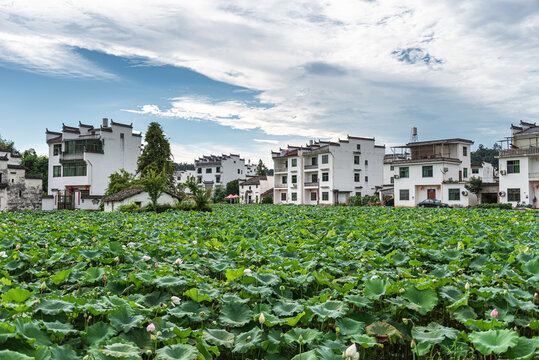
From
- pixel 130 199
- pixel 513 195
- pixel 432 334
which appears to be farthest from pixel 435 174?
pixel 432 334

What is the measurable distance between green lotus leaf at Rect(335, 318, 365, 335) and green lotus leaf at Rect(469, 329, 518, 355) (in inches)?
30.8

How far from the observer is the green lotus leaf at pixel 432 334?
2.78 metres

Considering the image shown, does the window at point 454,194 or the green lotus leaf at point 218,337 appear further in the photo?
the window at point 454,194

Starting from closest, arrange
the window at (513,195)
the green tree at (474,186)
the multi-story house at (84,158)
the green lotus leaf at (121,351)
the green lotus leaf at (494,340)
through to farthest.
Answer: the green lotus leaf at (121,351) → the green lotus leaf at (494,340) → the window at (513,195) → the green tree at (474,186) → the multi-story house at (84,158)

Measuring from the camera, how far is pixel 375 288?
11.6 feet

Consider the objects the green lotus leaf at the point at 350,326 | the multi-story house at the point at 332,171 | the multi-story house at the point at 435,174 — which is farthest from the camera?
the multi-story house at the point at 332,171

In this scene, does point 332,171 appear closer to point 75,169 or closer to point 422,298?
point 75,169

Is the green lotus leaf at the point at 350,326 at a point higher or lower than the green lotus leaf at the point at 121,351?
lower

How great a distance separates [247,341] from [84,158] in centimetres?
4730

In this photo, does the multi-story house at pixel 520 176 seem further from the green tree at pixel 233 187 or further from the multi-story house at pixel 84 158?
the multi-story house at pixel 84 158

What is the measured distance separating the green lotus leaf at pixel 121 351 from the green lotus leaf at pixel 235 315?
2.78 feet

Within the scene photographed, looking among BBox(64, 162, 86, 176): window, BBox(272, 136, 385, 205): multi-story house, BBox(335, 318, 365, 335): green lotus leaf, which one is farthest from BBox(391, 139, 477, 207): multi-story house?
BBox(335, 318, 365, 335): green lotus leaf

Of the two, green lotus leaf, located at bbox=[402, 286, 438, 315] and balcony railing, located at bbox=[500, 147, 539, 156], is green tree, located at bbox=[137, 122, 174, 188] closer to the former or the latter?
balcony railing, located at bbox=[500, 147, 539, 156]

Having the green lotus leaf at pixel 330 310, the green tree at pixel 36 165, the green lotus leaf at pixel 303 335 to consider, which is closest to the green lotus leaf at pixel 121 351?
the green lotus leaf at pixel 303 335
